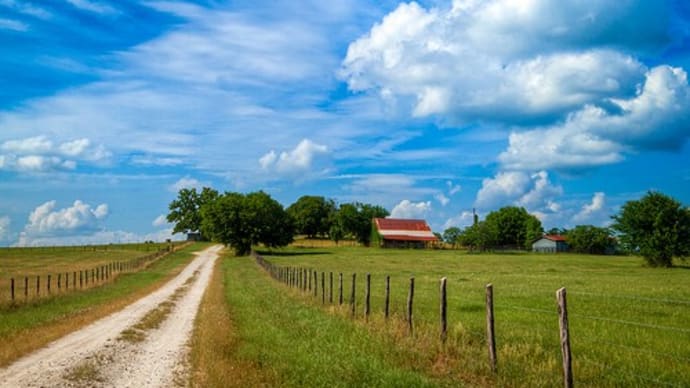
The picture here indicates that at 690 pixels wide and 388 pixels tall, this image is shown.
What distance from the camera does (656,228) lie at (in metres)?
66.9

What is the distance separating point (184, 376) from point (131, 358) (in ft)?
9.28

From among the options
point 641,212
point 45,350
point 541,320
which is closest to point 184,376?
point 45,350

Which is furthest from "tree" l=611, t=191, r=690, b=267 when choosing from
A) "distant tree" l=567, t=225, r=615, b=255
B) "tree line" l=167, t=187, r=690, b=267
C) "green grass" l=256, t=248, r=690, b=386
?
"distant tree" l=567, t=225, r=615, b=255

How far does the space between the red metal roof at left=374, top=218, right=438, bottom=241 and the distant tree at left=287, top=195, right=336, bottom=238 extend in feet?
102

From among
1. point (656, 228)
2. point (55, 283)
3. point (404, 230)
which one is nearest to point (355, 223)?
point (404, 230)

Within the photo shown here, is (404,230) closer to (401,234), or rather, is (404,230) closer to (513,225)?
(401,234)

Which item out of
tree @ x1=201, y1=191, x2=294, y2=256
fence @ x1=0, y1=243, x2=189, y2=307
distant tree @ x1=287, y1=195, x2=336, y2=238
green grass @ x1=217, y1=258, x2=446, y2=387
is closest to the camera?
green grass @ x1=217, y1=258, x2=446, y2=387

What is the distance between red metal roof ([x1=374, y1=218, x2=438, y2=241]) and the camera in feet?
470

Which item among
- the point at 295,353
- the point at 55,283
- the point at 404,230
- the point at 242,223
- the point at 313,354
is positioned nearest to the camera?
the point at 313,354

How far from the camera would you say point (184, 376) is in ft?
38.0

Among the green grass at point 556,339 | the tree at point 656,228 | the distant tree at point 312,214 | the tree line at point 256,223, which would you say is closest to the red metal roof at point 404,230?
the tree line at point 256,223

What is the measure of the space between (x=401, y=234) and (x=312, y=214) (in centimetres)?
4189

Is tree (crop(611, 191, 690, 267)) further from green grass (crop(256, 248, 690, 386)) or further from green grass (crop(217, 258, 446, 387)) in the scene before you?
green grass (crop(217, 258, 446, 387))

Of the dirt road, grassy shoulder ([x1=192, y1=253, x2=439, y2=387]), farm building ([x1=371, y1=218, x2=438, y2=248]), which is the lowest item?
the dirt road
